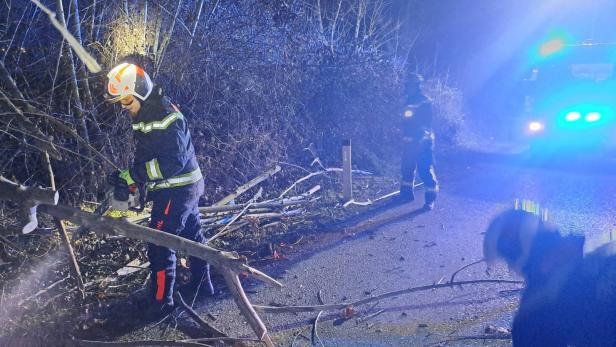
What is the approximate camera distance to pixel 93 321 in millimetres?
3965

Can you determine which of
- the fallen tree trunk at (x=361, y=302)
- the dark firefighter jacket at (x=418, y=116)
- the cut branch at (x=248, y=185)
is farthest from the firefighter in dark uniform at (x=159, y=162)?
the dark firefighter jacket at (x=418, y=116)

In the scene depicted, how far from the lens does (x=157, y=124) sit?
12.8 feet

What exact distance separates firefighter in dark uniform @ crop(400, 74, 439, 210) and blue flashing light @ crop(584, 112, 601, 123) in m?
4.05

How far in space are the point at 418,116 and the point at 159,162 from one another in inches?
189

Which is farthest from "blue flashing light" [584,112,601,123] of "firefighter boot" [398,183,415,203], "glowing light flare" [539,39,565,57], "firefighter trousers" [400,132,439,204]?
"firefighter boot" [398,183,415,203]

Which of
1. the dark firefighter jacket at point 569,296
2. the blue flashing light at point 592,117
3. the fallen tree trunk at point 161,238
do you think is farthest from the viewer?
the blue flashing light at point 592,117

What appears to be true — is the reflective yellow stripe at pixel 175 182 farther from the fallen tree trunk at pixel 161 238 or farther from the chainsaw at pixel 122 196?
the fallen tree trunk at pixel 161 238

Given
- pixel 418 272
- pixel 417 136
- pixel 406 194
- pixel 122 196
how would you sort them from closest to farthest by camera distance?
pixel 122 196, pixel 418 272, pixel 417 136, pixel 406 194

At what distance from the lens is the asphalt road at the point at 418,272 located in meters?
3.80

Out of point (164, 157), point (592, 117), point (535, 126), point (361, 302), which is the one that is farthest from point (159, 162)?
point (592, 117)

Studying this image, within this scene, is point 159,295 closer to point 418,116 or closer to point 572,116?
point 418,116

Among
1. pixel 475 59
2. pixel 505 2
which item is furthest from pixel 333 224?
pixel 505 2

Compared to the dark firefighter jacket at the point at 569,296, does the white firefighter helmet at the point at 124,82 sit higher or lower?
higher

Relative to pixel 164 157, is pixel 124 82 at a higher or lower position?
higher
